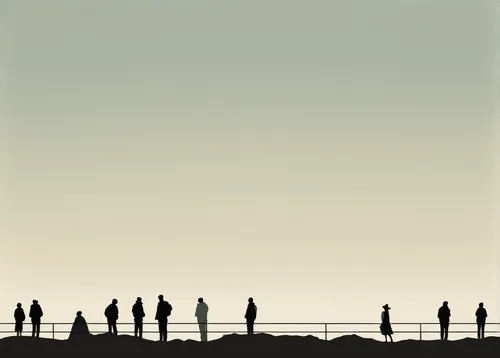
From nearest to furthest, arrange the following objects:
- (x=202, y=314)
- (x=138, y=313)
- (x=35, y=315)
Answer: (x=138, y=313), (x=202, y=314), (x=35, y=315)

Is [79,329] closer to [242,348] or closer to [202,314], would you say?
[202,314]

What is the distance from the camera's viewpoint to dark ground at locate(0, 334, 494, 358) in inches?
2039

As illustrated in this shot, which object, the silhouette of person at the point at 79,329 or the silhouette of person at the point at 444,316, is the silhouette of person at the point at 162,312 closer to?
the silhouette of person at the point at 79,329

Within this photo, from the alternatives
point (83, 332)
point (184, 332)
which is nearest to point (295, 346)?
point (184, 332)

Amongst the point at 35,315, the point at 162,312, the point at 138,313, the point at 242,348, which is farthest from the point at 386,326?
the point at 35,315

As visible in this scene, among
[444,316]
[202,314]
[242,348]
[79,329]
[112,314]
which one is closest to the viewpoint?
[202,314]

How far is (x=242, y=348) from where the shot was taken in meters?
52.6

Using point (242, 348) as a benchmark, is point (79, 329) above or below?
above

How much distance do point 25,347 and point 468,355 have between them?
17.6 meters

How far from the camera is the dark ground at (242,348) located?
51781 millimetres

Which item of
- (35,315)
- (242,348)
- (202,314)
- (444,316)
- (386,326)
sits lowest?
(242,348)

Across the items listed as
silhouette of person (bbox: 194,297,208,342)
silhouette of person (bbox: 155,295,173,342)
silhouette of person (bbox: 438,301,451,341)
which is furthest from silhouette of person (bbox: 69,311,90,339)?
silhouette of person (bbox: 438,301,451,341)

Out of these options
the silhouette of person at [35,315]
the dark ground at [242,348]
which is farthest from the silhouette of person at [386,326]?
the silhouette of person at [35,315]

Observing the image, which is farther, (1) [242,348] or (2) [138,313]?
(1) [242,348]
